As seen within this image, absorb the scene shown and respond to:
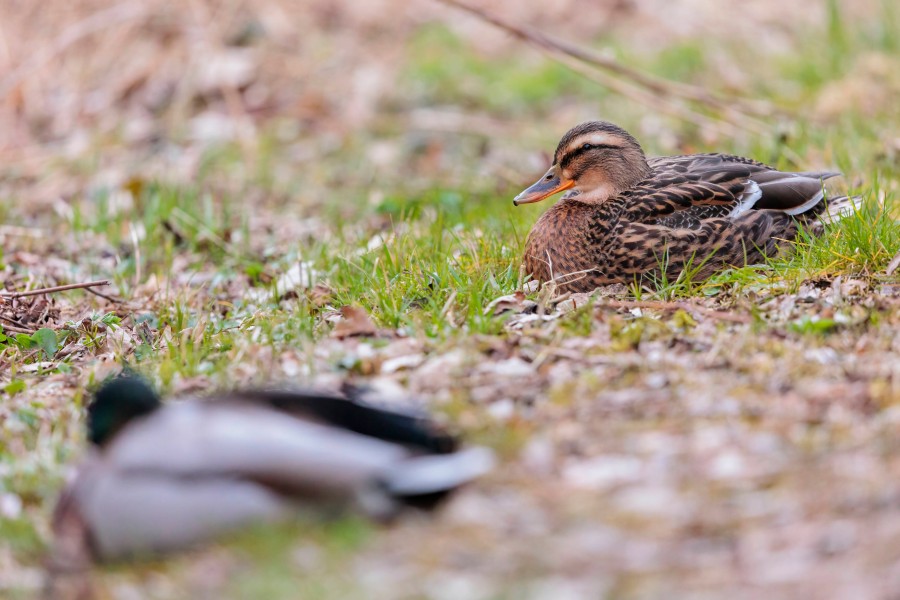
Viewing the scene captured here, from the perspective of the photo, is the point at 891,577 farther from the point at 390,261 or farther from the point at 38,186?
the point at 38,186

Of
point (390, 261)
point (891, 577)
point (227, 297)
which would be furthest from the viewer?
point (227, 297)

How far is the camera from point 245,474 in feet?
10.3

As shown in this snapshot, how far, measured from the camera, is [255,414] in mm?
3293

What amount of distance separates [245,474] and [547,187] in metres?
2.78

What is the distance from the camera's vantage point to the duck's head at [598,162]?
5.39m

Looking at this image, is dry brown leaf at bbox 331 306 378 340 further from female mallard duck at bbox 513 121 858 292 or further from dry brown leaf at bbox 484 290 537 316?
female mallard duck at bbox 513 121 858 292

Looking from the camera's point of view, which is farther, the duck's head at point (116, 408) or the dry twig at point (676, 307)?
the dry twig at point (676, 307)

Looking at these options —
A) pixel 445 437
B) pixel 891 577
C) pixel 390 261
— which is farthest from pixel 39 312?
pixel 891 577

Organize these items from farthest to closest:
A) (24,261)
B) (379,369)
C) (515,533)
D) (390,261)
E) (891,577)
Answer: (24,261), (390,261), (379,369), (515,533), (891,577)

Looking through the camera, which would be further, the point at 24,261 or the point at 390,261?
the point at 24,261

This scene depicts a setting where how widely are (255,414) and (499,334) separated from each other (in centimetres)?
142

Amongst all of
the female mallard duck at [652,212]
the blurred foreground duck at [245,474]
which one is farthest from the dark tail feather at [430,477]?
the female mallard duck at [652,212]

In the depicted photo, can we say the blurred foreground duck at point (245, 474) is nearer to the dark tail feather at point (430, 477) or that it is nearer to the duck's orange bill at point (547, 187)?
the dark tail feather at point (430, 477)

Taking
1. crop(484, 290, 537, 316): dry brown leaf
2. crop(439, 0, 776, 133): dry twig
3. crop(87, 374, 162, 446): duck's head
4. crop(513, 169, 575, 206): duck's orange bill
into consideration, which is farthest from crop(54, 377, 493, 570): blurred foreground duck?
crop(439, 0, 776, 133): dry twig
